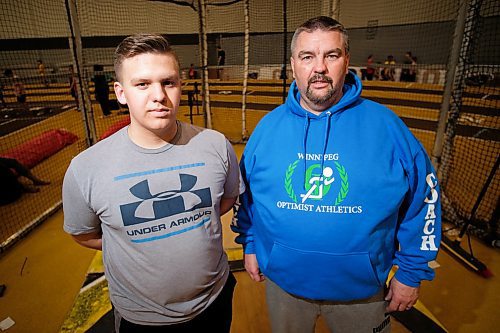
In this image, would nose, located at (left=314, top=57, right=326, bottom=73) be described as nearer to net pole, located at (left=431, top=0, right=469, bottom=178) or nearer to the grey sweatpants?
the grey sweatpants

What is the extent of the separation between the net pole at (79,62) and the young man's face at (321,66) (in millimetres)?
3654

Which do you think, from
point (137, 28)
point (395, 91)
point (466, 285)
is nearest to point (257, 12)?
point (137, 28)

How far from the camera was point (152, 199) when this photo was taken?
1.26 metres

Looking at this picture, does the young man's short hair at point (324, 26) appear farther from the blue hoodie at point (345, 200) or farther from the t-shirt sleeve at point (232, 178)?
the t-shirt sleeve at point (232, 178)

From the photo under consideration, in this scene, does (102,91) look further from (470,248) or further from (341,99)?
(470,248)

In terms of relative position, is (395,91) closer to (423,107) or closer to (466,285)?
(423,107)

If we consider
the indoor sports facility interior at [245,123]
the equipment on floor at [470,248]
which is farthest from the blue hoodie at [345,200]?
the equipment on floor at [470,248]

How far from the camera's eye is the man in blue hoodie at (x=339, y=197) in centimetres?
140

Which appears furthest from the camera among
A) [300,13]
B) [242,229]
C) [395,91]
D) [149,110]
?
[395,91]

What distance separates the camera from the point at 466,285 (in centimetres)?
286

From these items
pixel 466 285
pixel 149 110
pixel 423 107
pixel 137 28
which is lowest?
pixel 466 285

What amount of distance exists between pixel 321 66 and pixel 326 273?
3.23 feet

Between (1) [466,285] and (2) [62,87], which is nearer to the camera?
(1) [466,285]

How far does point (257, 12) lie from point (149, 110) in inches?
424
